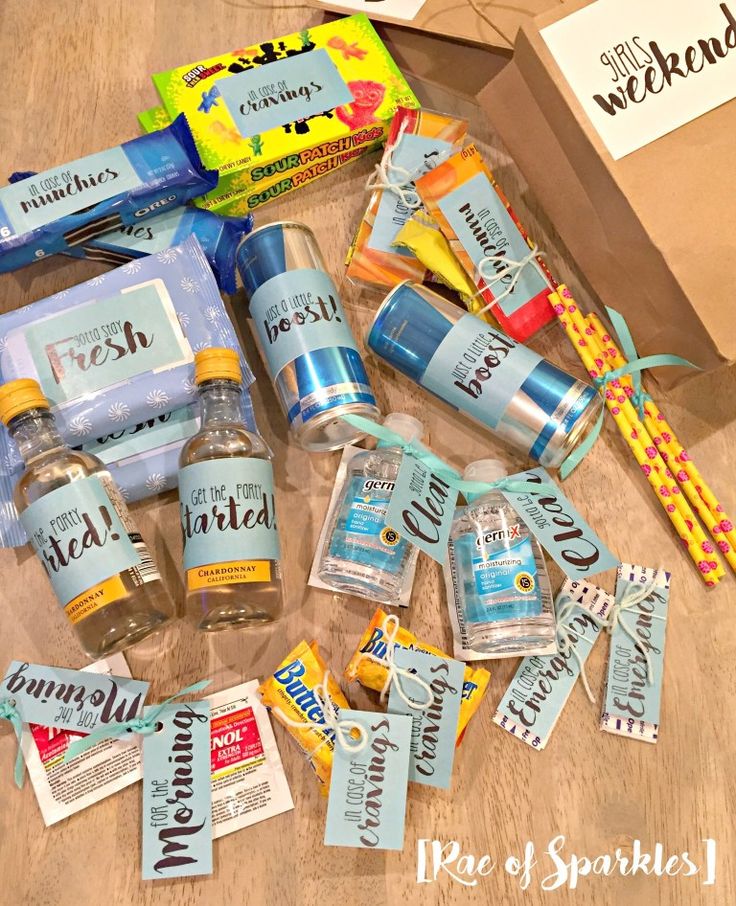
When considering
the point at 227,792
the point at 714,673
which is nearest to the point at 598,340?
the point at 714,673

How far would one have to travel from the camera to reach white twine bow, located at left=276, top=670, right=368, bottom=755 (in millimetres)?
757

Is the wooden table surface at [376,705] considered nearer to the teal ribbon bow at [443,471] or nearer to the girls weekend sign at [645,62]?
the teal ribbon bow at [443,471]

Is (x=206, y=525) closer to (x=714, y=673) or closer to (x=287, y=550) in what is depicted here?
(x=287, y=550)

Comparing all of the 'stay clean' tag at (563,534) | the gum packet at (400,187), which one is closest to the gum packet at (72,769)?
the 'stay clean' tag at (563,534)

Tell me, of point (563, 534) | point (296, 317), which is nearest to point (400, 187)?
point (296, 317)

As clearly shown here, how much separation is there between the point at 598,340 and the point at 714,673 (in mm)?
406

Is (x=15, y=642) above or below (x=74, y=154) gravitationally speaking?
below

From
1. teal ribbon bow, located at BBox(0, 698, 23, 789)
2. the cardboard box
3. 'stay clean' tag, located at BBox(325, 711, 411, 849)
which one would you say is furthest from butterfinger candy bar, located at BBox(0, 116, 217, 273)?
'stay clean' tag, located at BBox(325, 711, 411, 849)

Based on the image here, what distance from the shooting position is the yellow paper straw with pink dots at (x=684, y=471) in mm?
861

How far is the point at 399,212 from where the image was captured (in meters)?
0.92

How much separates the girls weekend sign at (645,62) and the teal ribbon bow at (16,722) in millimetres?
849

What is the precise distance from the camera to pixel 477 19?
90 cm

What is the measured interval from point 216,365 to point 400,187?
35 centimetres

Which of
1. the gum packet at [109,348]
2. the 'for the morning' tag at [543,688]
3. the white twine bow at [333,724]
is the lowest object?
the 'for the morning' tag at [543,688]
